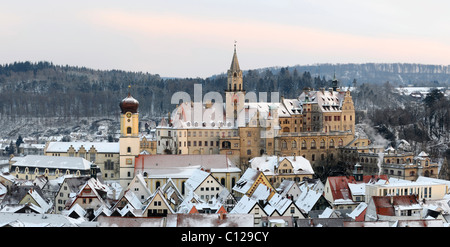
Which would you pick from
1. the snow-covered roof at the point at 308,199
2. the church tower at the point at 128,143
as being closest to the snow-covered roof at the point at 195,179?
the church tower at the point at 128,143

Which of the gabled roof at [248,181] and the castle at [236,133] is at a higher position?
the castle at [236,133]

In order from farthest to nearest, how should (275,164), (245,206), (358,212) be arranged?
1. (275,164)
2. (245,206)
3. (358,212)

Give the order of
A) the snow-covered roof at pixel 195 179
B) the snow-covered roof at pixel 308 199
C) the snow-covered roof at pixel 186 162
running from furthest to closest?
the snow-covered roof at pixel 186 162, the snow-covered roof at pixel 195 179, the snow-covered roof at pixel 308 199

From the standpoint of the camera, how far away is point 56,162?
71.2 m

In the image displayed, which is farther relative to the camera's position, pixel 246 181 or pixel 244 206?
pixel 246 181

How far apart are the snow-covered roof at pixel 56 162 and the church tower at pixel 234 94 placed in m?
16.0

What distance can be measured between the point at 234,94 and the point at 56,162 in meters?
20.3

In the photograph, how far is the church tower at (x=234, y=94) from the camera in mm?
69312

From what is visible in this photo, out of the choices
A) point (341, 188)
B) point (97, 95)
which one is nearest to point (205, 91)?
point (97, 95)

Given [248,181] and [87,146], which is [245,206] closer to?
[248,181]

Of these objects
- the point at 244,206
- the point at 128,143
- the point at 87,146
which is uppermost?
the point at 128,143

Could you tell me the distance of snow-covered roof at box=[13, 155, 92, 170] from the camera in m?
69.9

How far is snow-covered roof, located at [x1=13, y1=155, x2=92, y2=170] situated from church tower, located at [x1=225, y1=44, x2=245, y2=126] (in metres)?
16.0

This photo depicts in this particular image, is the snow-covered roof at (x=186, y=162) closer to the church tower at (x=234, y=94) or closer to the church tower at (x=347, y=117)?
the church tower at (x=234, y=94)
